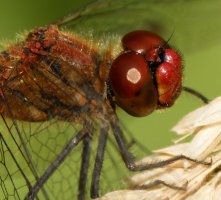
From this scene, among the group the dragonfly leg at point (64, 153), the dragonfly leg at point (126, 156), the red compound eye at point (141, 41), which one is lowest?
the dragonfly leg at point (126, 156)

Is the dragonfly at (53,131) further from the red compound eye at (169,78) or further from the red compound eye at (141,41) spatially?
the red compound eye at (169,78)

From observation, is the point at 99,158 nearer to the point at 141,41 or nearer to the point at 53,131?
the point at 53,131

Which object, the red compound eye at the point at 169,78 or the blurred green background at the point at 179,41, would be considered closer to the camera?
the red compound eye at the point at 169,78

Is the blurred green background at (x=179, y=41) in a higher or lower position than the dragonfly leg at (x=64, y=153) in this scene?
higher

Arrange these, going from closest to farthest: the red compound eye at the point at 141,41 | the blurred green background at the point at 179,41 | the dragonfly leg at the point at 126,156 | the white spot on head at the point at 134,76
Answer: the dragonfly leg at the point at 126,156, the white spot on head at the point at 134,76, the red compound eye at the point at 141,41, the blurred green background at the point at 179,41

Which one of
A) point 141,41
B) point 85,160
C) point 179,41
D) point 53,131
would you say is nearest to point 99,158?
point 85,160

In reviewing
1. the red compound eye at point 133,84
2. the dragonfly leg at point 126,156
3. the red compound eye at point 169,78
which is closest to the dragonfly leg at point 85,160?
the dragonfly leg at point 126,156
